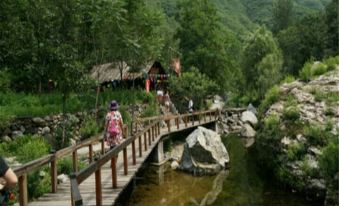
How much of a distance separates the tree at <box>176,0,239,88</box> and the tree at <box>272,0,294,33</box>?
146 ft

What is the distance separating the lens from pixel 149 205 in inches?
504

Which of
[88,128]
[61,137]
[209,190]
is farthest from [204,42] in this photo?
[209,190]

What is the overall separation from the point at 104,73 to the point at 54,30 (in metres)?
18.6

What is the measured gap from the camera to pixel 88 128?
66.9 feet

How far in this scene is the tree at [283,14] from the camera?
9119 cm

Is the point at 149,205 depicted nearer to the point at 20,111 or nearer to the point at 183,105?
the point at 20,111

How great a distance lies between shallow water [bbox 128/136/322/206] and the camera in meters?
13.3

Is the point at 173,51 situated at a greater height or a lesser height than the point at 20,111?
greater

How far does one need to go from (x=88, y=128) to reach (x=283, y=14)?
7869cm

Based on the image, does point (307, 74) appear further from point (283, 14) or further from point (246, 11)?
point (246, 11)

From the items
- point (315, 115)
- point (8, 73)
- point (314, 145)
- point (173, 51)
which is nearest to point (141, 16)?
point (8, 73)

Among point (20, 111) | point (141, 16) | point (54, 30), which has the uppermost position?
point (141, 16)

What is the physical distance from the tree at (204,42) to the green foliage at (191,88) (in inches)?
241

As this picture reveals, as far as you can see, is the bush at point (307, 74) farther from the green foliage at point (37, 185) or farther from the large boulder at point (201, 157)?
the green foliage at point (37, 185)
